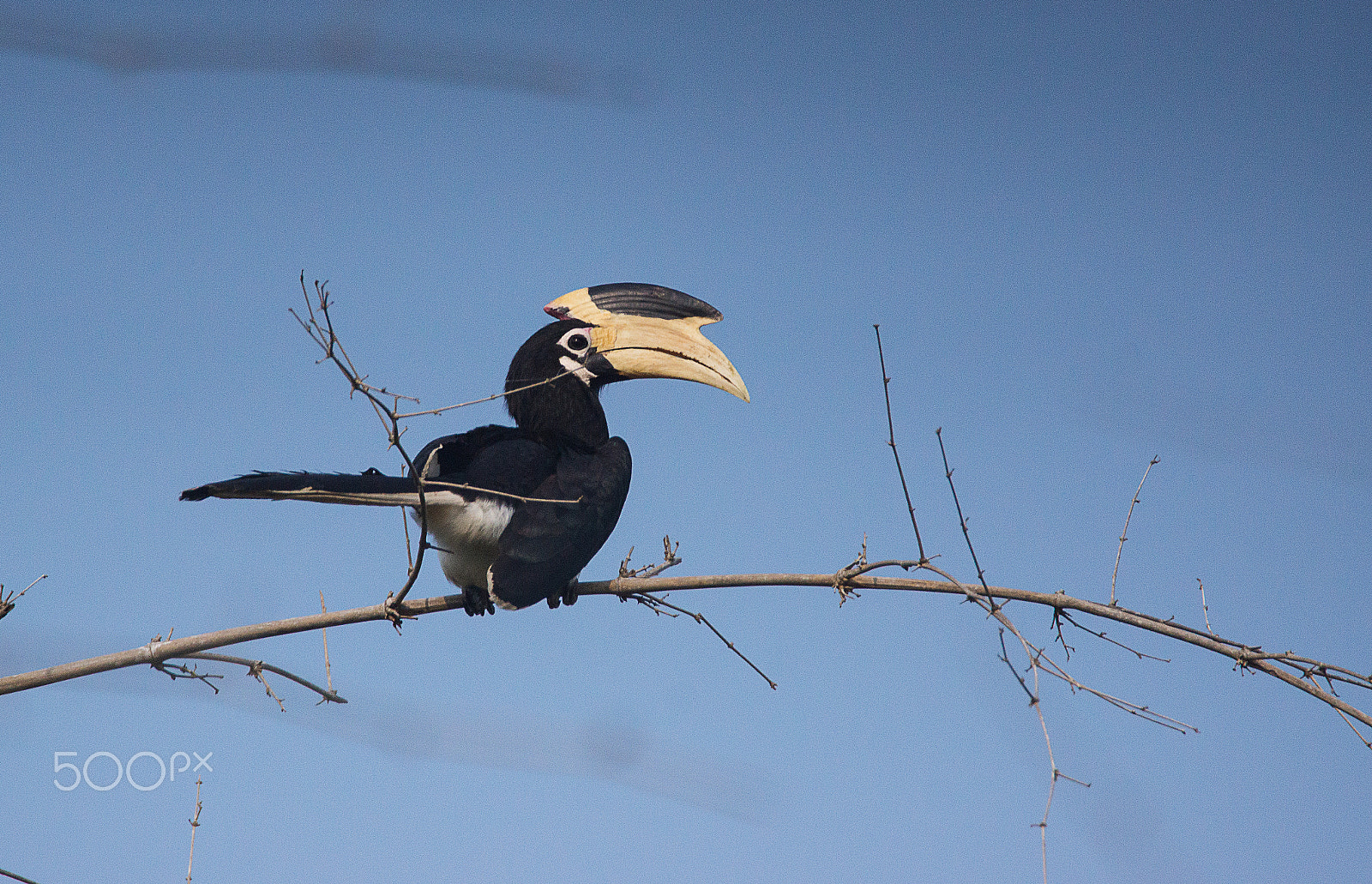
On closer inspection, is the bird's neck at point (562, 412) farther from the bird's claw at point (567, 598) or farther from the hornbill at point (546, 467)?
the bird's claw at point (567, 598)

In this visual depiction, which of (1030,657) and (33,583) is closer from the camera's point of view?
(1030,657)

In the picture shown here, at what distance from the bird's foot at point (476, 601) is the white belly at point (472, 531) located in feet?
0.30

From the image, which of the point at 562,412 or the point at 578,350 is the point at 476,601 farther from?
the point at 578,350

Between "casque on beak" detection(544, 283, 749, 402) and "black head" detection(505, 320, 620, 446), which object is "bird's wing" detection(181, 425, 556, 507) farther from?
"casque on beak" detection(544, 283, 749, 402)

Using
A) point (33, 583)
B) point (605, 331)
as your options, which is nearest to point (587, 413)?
point (605, 331)

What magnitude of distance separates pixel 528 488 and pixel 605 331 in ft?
4.37

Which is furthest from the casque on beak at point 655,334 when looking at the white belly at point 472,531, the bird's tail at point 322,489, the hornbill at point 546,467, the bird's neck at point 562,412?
the bird's tail at point 322,489

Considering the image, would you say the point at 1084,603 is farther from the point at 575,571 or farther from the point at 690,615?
the point at 575,571

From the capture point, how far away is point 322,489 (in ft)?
13.2

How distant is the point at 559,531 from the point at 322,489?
1.17 m

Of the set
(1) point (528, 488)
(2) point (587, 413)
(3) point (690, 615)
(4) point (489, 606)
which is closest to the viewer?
(3) point (690, 615)

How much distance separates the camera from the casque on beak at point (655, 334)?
600 centimetres

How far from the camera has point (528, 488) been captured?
514 cm

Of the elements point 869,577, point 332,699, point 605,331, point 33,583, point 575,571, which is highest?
point 605,331
